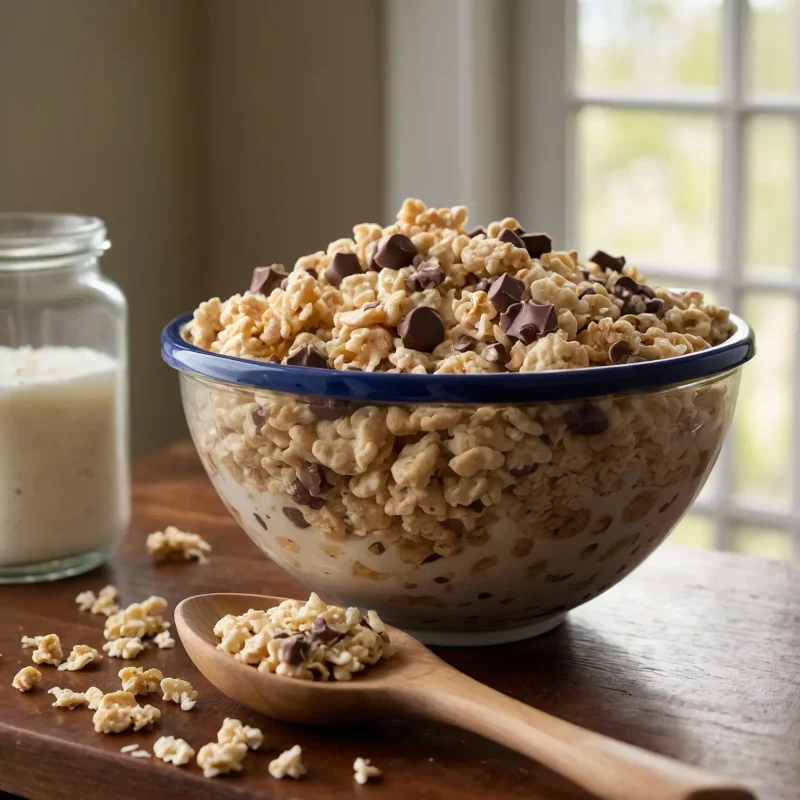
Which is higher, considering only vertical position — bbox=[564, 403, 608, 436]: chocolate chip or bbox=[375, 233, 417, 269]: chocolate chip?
bbox=[375, 233, 417, 269]: chocolate chip

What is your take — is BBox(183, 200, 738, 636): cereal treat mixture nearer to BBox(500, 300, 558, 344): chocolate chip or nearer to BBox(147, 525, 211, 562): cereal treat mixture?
BBox(500, 300, 558, 344): chocolate chip

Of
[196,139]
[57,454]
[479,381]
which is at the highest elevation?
[196,139]

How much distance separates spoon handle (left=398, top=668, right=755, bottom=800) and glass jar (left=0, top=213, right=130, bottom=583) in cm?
48

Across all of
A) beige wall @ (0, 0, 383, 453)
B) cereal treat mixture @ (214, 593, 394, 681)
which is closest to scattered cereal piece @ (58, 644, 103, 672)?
cereal treat mixture @ (214, 593, 394, 681)

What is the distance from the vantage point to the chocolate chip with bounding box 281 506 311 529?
34.0 inches

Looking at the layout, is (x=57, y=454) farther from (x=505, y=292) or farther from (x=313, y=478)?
(x=505, y=292)

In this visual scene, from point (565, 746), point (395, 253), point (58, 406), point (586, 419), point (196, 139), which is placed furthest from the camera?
point (196, 139)

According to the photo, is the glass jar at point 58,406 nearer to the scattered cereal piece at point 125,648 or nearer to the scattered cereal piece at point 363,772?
the scattered cereal piece at point 125,648

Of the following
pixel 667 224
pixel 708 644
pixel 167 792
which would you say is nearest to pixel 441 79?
pixel 667 224

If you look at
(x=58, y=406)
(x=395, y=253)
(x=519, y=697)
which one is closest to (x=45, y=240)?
(x=58, y=406)

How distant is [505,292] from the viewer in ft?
2.78

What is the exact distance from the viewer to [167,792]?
2.51ft

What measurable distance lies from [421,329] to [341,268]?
0.42 feet

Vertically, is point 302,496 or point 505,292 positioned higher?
point 505,292
